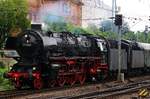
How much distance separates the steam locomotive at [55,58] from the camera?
2314 cm

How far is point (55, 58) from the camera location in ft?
77.1

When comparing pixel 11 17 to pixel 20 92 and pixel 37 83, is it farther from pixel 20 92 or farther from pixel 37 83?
pixel 20 92

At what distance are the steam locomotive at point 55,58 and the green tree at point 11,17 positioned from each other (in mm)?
14017

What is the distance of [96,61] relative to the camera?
2802cm

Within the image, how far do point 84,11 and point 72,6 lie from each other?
132 feet

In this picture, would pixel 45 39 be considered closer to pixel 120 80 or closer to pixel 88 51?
pixel 88 51

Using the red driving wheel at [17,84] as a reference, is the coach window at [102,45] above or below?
above

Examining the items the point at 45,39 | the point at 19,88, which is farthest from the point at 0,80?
the point at 45,39

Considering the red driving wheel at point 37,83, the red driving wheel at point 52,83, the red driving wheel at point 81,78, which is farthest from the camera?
the red driving wheel at point 81,78

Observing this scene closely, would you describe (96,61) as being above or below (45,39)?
below

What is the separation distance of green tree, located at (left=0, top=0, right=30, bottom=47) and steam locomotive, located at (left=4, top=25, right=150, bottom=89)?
1402 cm

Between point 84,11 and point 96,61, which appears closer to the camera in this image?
point 96,61

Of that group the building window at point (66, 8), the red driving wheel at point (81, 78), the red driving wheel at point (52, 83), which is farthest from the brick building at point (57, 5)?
the red driving wheel at point (52, 83)

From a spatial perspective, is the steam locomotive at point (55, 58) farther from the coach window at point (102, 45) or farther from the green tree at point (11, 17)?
the green tree at point (11, 17)
